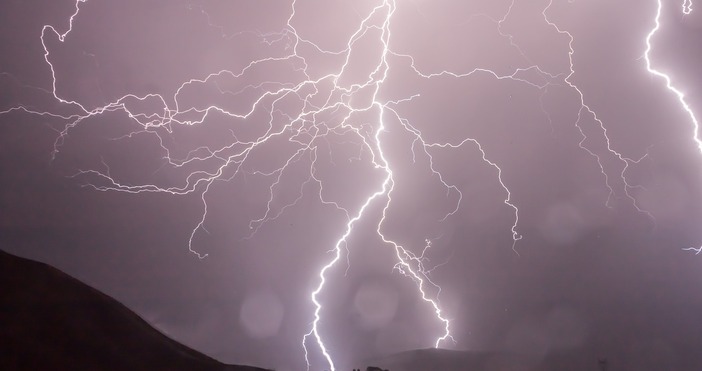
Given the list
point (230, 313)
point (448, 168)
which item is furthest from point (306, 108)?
point (230, 313)

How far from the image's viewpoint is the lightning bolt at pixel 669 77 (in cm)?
684

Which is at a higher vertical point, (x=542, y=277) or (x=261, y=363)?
(x=542, y=277)

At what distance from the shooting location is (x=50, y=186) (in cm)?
671

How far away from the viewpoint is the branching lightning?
7090 mm

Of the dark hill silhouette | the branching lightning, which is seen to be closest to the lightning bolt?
the branching lightning

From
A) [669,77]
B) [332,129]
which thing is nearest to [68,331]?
[332,129]

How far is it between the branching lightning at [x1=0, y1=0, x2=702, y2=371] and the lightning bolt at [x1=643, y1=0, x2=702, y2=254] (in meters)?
0.02

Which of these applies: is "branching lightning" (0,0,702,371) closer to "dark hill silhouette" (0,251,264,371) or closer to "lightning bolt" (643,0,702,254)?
"lightning bolt" (643,0,702,254)

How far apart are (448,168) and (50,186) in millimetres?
6107

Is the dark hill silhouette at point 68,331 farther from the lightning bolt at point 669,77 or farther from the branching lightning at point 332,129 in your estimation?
the lightning bolt at point 669,77

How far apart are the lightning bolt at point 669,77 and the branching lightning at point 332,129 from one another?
15mm

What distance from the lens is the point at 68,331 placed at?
3.17 metres

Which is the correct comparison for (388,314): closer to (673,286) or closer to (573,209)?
(573,209)

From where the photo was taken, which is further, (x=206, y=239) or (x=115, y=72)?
(x=206, y=239)
